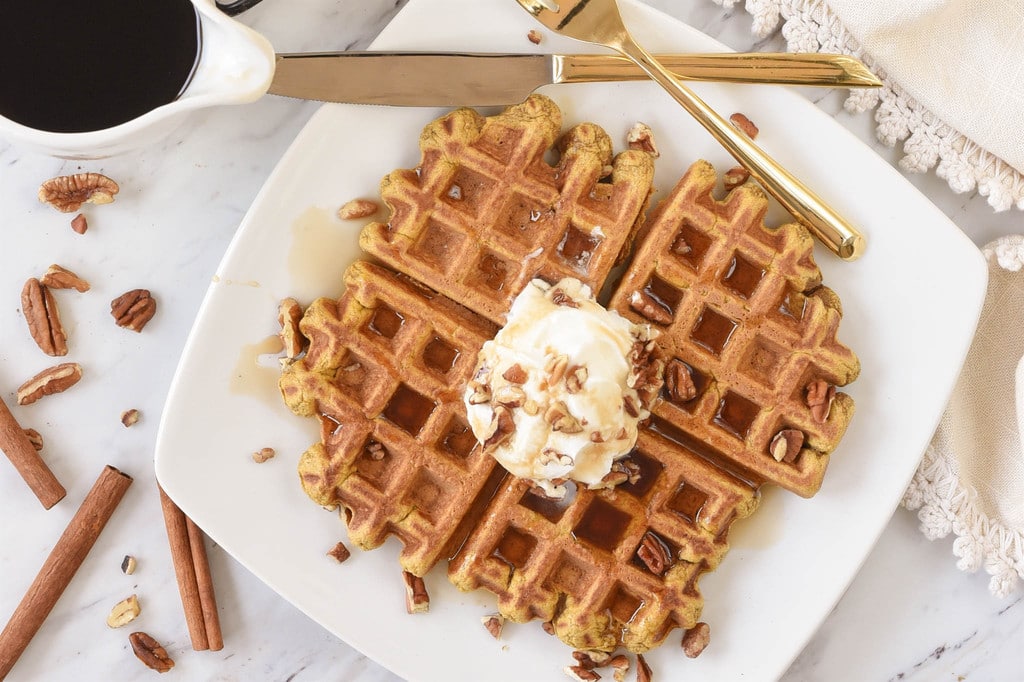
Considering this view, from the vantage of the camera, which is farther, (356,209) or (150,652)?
(150,652)

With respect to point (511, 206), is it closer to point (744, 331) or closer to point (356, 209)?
point (356, 209)

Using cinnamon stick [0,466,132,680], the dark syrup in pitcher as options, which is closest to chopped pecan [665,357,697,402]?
the dark syrup in pitcher

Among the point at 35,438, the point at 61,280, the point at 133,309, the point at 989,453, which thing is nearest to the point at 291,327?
the point at 133,309

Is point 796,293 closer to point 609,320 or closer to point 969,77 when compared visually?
point 609,320

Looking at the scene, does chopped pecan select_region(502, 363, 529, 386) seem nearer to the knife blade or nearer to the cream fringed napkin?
the knife blade

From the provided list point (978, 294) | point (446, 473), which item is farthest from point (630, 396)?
point (978, 294)

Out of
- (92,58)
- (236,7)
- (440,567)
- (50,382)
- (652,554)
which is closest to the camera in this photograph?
(92,58)
